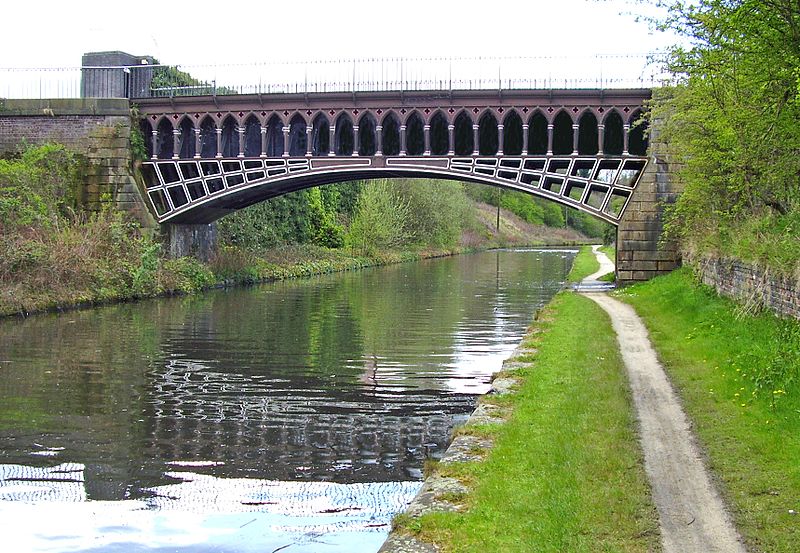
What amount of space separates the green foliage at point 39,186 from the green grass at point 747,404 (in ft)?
72.8

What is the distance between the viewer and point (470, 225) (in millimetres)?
105875

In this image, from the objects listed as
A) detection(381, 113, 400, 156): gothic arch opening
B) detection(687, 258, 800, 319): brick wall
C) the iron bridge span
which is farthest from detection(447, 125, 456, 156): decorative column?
detection(687, 258, 800, 319): brick wall

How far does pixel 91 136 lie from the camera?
40.2 meters

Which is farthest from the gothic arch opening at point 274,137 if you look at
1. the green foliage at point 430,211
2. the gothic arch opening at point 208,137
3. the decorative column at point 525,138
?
the green foliage at point 430,211

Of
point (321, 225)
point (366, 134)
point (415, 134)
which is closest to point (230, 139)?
point (366, 134)

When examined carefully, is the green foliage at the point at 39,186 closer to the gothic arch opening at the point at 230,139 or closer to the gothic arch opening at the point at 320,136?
the gothic arch opening at the point at 230,139

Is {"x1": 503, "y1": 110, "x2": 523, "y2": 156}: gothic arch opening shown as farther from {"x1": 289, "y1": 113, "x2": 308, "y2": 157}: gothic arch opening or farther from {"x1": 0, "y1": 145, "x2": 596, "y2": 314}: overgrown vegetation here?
{"x1": 0, "y1": 145, "x2": 596, "y2": 314}: overgrown vegetation

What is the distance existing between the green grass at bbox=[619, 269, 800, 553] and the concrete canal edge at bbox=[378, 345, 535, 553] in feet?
7.93

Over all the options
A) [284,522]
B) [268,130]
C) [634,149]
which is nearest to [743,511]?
[284,522]

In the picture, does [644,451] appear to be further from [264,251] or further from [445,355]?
[264,251]

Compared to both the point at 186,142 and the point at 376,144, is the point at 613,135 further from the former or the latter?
the point at 186,142

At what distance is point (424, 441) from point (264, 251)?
3933cm

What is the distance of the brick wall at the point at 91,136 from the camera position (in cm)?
3978

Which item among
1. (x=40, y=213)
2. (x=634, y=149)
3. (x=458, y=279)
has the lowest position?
(x=458, y=279)
